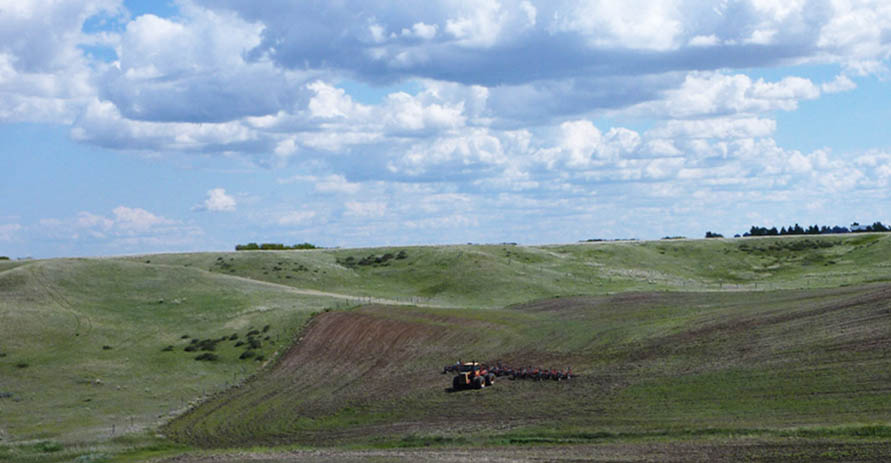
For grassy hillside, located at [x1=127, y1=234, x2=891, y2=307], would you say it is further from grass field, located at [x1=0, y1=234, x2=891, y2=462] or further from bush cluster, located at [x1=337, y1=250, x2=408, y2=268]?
grass field, located at [x1=0, y1=234, x2=891, y2=462]

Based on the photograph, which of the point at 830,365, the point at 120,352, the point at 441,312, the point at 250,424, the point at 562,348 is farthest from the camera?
the point at 441,312

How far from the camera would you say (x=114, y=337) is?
229ft

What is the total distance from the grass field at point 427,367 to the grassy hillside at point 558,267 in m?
1.47

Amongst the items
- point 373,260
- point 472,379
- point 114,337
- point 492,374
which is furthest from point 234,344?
point 373,260

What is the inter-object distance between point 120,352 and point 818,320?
51.4 meters

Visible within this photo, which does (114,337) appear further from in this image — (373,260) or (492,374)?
(373,260)

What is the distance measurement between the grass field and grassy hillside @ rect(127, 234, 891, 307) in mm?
1467

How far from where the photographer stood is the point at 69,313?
75.5 meters

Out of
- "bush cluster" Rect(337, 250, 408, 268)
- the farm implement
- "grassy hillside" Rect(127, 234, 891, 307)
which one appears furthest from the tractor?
"bush cluster" Rect(337, 250, 408, 268)

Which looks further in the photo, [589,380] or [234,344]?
[234,344]

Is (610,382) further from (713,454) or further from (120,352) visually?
(120,352)

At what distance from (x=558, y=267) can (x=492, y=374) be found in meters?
69.9

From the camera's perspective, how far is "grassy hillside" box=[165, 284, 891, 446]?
3666cm

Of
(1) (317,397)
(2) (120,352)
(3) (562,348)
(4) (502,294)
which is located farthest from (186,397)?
(4) (502,294)
